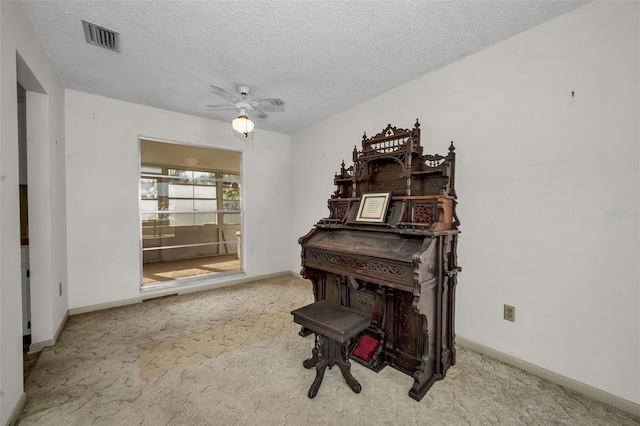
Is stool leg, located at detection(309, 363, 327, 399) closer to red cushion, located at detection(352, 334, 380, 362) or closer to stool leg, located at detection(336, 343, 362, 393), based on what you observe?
stool leg, located at detection(336, 343, 362, 393)

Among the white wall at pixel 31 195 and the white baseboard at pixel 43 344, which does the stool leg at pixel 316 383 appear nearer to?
the white wall at pixel 31 195

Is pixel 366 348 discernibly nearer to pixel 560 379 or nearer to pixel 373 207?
pixel 373 207

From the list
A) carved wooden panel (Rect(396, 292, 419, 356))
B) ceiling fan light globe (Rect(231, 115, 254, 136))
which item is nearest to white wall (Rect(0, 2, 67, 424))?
ceiling fan light globe (Rect(231, 115, 254, 136))

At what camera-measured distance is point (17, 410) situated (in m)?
1.66

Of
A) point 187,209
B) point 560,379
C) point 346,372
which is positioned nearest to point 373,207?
point 346,372

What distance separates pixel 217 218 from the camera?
641cm

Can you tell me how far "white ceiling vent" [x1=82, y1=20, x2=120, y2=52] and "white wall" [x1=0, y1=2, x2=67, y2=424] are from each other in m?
0.35

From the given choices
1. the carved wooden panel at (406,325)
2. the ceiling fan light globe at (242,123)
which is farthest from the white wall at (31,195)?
the carved wooden panel at (406,325)

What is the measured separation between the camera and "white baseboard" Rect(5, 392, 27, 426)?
1.58 m

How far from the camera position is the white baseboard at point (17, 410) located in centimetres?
158

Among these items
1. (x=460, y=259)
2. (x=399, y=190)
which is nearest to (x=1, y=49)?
(x=399, y=190)

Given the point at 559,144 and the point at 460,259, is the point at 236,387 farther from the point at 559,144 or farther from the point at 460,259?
the point at 559,144

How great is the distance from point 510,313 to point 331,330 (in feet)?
5.22

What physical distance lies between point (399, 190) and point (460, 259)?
888 millimetres
